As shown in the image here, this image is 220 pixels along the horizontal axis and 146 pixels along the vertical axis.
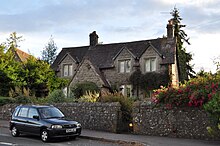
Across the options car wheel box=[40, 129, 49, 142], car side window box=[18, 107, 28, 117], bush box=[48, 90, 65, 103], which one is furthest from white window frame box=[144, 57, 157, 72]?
car wheel box=[40, 129, 49, 142]

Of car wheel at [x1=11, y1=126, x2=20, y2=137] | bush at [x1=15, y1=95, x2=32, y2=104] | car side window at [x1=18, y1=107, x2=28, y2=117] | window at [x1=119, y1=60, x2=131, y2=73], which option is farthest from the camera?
window at [x1=119, y1=60, x2=131, y2=73]

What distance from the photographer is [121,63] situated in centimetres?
3588

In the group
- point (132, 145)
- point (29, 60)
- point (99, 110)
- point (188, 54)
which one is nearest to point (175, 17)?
point (188, 54)

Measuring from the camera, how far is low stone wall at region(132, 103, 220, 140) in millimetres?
14164

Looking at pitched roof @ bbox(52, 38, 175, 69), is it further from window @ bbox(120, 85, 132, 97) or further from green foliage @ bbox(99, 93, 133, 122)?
green foliage @ bbox(99, 93, 133, 122)

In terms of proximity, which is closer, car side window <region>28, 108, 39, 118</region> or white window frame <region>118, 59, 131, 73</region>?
car side window <region>28, 108, 39, 118</region>

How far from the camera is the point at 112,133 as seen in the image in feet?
52.2

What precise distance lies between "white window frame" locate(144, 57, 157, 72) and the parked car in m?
21.0

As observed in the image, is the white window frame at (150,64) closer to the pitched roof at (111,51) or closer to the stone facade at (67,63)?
the pitched roof at (111,51)

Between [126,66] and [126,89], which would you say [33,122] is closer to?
[126,89]

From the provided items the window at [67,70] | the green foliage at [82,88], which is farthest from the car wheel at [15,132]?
the window at [67,70]

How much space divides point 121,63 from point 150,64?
3.67 m

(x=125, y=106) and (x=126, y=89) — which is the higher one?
(x=126, y=89)

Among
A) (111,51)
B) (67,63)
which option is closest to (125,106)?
(111,51)
